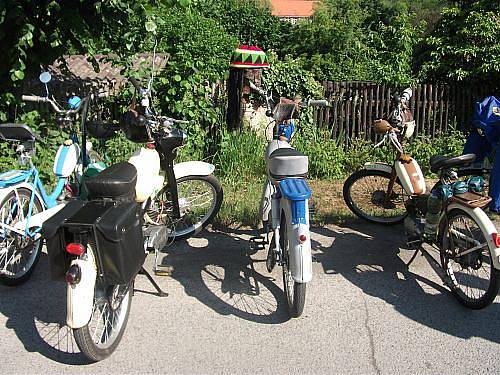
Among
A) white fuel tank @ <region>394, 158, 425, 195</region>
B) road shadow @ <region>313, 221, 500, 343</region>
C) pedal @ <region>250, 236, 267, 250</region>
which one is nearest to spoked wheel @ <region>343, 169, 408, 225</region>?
road shadow @ <region>313, 221, 500, 343</region>

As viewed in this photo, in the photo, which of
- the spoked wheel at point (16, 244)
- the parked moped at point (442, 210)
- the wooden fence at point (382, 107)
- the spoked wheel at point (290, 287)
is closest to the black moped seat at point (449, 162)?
the parked moped at point (442, 210)

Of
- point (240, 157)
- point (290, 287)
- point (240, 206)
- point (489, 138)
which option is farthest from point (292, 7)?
point (290, 287)

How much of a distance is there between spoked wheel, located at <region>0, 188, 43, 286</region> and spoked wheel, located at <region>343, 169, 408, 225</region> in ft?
9.67

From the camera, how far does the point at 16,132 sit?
4.07 metres

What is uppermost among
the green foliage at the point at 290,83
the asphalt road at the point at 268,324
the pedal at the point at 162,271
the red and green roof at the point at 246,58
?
the red and green roof at the point at 246,58

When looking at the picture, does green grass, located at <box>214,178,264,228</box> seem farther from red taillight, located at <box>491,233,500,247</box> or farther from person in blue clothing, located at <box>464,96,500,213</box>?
red taillight, located at <box>491,233,500,247</box>

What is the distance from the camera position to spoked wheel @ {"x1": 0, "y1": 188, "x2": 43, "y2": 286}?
3.81 meters

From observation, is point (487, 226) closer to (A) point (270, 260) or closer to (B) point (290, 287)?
(B) point (290, 287)

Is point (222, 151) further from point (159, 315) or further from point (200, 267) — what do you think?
point (159, 315)

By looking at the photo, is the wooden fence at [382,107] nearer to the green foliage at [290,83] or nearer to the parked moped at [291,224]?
the green foliage at [290,83]

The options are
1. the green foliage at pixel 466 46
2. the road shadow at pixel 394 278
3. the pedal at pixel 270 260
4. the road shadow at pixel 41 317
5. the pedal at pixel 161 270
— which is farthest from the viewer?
the green foliage at pixel 466 46

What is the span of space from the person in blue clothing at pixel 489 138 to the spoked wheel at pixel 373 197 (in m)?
0.80

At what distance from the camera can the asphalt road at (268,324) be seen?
10.00 feet

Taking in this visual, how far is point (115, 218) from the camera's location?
294 centimetres
